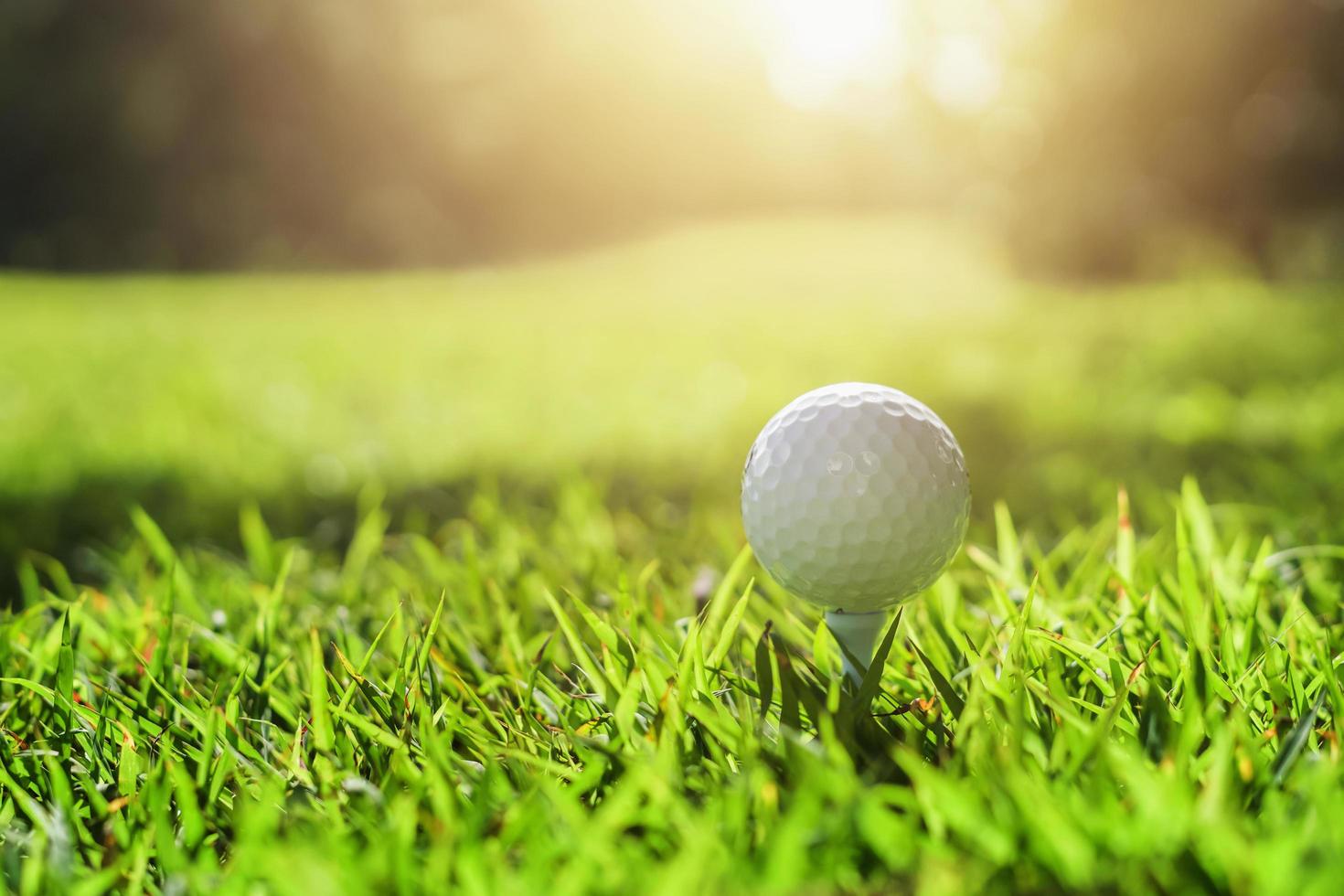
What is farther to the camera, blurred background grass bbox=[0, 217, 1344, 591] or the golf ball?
blurred background grass bbox=[0, 217, 1344, 591]

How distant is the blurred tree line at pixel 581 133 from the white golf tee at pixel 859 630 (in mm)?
7549

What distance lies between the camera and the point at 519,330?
712 cm

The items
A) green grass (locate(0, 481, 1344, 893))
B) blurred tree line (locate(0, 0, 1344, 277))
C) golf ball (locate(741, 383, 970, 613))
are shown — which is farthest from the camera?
blurred tree line (locate(0, 0, 1344, 277))

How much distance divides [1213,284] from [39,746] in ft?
25.6

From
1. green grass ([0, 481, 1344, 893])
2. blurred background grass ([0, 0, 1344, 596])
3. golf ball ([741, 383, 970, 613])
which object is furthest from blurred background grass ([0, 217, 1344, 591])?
golf ball ([741, 383, 970, 613])

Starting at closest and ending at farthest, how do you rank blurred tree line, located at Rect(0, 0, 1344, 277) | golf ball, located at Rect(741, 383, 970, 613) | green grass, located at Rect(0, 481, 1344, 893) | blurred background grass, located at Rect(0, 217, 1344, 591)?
green grass, located at Rect(0, 481, 1344, 893) → golf ball, located at Rect(741, 383, 970, 613) → blurred background grass, located at Rect(0, 217, 1344, 591) → blurred tree line, located at Rect(0, 0, 1344, 277)

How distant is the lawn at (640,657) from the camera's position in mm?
994

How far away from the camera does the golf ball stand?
1.36 m

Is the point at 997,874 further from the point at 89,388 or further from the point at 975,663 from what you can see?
the point at 89,388

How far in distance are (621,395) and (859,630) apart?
3286 mm

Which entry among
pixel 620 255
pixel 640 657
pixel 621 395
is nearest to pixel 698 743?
pixel 640 657

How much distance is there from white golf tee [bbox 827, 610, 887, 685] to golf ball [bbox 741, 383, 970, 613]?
0.5 inches

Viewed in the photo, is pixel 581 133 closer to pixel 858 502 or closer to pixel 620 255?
pixel 620 255

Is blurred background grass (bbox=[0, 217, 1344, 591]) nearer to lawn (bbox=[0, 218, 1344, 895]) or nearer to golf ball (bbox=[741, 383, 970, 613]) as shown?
lawn (bbox=[0, 218, 1344, 895])
